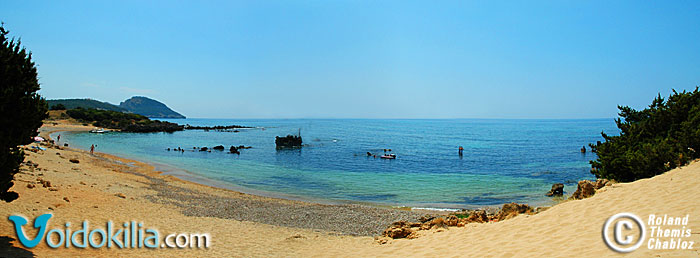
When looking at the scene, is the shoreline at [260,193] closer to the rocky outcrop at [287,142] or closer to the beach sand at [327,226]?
the beach sand at [327,226]

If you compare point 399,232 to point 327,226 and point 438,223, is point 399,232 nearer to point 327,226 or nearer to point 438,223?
point 438,223

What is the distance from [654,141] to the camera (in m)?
15.4

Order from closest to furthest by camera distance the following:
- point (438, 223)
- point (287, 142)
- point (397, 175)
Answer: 1. point (438, 223)
2. point (397, 175)
3. point (287, 142)

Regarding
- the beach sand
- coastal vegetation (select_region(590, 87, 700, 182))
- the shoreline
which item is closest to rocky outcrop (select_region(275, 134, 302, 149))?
the shoreline

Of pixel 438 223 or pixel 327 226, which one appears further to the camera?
pixel 327 226

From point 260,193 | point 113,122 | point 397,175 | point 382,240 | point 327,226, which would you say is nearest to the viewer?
point 382,240

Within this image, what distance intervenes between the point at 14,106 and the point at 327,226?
11.1 m

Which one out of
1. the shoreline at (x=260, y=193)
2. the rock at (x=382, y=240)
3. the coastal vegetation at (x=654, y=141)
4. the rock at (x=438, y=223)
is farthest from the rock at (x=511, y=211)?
the shoreline at (x=260, y=193)

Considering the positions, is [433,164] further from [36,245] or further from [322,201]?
[36,245]

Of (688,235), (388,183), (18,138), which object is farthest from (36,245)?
(388,183)

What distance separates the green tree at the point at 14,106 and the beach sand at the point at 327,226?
2133mm

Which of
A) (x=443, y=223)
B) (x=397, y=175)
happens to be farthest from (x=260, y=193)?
(x=443, y=223)

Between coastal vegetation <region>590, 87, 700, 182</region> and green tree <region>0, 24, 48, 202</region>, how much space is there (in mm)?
20095

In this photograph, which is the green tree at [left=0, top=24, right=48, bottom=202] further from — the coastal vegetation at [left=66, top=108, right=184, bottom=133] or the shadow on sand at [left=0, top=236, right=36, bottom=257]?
the coastal vegetation at [left=66, top=108, right=184, bottom=133]
